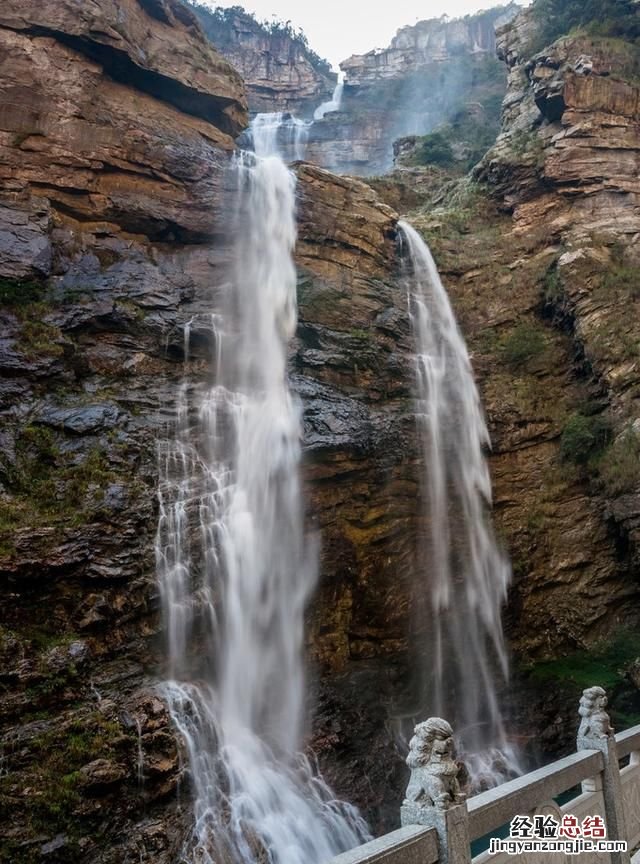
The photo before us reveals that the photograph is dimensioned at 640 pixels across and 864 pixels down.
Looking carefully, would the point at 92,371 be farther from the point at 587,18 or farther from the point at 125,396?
the point at 587,18

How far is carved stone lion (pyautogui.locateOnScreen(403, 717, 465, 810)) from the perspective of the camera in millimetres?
5527

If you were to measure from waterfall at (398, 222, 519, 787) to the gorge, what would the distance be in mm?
432

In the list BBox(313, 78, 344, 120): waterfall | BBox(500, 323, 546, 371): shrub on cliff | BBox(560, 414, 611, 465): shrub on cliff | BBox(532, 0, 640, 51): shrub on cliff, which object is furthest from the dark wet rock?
BBox(313, 78, 344, 120): waterfall

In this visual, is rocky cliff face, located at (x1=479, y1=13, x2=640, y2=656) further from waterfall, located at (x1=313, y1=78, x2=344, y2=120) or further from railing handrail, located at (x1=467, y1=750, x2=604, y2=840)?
waterfall, located at (x1=313, y1=78, x2=344, y2=120)

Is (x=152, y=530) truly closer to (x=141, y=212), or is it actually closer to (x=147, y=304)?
(x=147, y=304)

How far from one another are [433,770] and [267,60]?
182 feet

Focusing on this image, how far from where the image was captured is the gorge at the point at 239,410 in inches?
436

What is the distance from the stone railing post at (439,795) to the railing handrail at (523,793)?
256 millimetres

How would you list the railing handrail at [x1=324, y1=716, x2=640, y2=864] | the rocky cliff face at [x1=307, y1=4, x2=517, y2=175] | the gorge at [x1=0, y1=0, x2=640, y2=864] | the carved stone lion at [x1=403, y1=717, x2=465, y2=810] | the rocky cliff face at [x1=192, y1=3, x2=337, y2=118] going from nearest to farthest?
the railing handrail at [x1=324, y1=716, x2=640, y2=864] → the carved stone lion at [x1=403, y1=717, x2=465, y2=810] → the gorge at [x1=0, y1=0, x2=640, y2=864] → the rocky cliff face at [x1=307, y1=4, x2=517, y2=175] → the rocky cliff face at [x1=192, y1=3, x2=337, y2=118]

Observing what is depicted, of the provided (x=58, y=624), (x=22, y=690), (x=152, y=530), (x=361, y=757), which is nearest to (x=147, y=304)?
(x=152, y=530)

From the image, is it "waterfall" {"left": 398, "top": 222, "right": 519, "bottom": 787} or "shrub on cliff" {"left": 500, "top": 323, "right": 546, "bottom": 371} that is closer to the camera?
"waterfall" {"left": 398, "top": 222, "right": 519, "bottom": 787}

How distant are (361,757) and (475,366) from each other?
11.9 metres

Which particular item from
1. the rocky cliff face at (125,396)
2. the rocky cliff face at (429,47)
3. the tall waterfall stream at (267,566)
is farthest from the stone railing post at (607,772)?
the rocky cliff face at (429,47)

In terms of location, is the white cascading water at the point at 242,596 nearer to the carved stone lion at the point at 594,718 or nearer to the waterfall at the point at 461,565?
the waterfall at the point at 461,565
